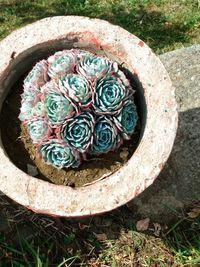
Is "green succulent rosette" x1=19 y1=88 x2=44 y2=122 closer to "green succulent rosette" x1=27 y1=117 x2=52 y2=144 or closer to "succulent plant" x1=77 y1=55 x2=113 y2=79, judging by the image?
"green succulent rosette" x1=27 y1=117 x2=52 y2=144

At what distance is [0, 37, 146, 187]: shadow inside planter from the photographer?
2.50m

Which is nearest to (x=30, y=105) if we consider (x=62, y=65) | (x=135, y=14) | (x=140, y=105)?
(x=62, y=65)

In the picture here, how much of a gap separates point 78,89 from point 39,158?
0.43 meters

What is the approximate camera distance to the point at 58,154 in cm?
240

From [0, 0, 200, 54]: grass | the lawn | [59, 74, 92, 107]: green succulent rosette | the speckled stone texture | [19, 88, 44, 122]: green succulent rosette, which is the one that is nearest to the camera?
[59, 74, 92, 107]: green succulent rosette

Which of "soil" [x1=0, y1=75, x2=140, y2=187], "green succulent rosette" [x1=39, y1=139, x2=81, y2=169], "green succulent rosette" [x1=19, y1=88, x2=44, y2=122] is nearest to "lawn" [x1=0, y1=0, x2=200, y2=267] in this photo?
"soil" [x1=0, y1=75, x2=140, y2=187]

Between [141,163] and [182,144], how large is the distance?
2.79ft

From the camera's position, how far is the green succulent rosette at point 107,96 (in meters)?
2.31

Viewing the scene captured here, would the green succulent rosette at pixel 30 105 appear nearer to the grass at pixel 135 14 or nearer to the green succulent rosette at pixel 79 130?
the green succulent rosette at pixel 79 130

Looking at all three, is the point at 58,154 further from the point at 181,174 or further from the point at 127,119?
the point at 181,174

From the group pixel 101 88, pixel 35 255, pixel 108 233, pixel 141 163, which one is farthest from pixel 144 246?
pixel 101 88

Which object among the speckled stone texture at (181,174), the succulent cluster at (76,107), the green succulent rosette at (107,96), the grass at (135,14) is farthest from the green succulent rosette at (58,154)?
the grass at (135,14)

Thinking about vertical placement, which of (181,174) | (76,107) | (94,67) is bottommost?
(181,174)

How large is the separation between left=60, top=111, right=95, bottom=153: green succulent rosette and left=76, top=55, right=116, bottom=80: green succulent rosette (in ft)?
0.53
